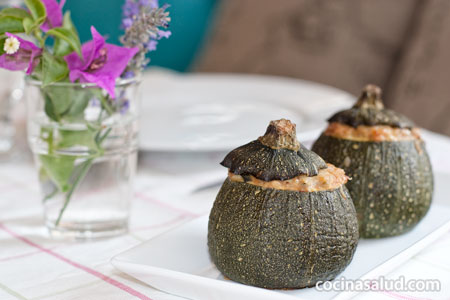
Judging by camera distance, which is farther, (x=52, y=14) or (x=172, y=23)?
(x=172, y=23)

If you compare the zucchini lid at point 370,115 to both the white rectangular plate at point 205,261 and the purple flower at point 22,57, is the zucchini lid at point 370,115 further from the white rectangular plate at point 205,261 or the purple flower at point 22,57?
the purple flower at point 22,57

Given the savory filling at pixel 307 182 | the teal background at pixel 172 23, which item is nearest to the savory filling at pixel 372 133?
the savory filling at pixel 307 182

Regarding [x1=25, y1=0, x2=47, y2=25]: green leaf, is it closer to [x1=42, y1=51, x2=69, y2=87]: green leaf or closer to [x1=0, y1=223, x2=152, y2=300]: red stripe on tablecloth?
[x1=42, y1=51, x2=69, y2=87]: green leaf

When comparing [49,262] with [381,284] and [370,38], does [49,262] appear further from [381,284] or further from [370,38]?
[370,38]

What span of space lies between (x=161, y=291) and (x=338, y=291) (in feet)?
0.62

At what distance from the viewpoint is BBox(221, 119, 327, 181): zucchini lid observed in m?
0.62

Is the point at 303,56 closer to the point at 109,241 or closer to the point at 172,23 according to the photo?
the point at 172,23

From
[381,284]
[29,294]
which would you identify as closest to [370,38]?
[381,284]

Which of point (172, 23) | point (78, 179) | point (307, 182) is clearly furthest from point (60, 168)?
point (172, 23)

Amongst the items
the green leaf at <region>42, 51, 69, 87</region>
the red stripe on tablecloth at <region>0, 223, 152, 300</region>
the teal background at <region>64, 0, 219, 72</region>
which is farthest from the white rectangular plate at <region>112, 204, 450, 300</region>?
the teal background at <region>64, 0, 219, 72</region>

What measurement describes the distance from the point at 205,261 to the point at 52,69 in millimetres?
294

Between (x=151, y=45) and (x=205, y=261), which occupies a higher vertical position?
(x=151, y=45)

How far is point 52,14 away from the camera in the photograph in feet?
2.52

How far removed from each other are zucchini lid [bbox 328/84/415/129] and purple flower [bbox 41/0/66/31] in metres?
0.38
